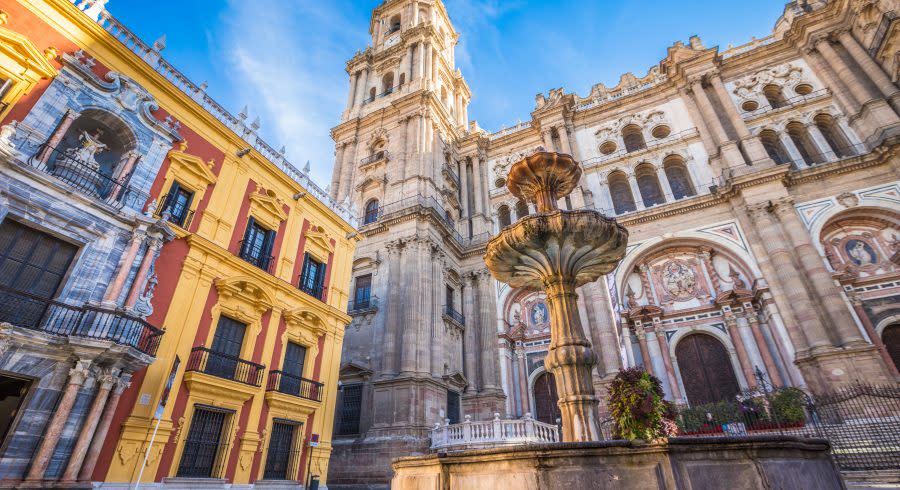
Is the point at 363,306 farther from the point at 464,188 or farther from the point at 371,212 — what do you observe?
the point at 464,188

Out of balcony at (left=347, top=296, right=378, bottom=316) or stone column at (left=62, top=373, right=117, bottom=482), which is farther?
balcony at (left=347, top=296, right=378, bottom=316)

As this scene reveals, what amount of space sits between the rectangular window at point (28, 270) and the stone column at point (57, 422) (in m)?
1.06

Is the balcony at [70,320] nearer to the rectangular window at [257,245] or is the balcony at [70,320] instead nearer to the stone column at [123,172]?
the stone column at [123,172]

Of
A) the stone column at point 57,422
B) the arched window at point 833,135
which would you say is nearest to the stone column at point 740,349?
the arched window at point 833,135

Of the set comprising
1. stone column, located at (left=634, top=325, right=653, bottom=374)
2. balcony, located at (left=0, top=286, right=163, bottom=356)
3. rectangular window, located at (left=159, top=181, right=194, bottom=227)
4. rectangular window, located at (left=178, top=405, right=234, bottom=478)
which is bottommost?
rectangular window, located at (left=178, top=405, right=234, bottom=478)

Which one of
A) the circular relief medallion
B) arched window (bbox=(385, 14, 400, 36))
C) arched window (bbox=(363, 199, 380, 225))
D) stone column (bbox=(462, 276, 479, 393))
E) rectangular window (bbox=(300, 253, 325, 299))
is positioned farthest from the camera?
arched window (bbox=(385, 14, 400, 36))

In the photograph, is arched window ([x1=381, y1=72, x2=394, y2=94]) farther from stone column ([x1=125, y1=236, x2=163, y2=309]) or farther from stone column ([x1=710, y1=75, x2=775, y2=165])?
stone column ([x1=125, y1=236, x2=163, y2=309])

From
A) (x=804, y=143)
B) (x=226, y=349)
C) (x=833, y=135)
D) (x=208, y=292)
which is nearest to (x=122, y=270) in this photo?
(x=208, y=292)

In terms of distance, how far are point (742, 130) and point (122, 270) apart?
22620 millimetres

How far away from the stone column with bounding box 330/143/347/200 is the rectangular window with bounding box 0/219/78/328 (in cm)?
1544

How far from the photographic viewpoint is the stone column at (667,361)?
15.8 metres

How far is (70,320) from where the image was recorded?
7.37m

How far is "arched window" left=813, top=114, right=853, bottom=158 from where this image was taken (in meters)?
17.5

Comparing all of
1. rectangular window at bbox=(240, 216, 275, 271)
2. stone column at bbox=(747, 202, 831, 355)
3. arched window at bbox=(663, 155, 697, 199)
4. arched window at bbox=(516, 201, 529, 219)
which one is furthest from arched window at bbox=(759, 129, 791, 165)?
rectangular window at bbox=(240, 216, 275, 271)
